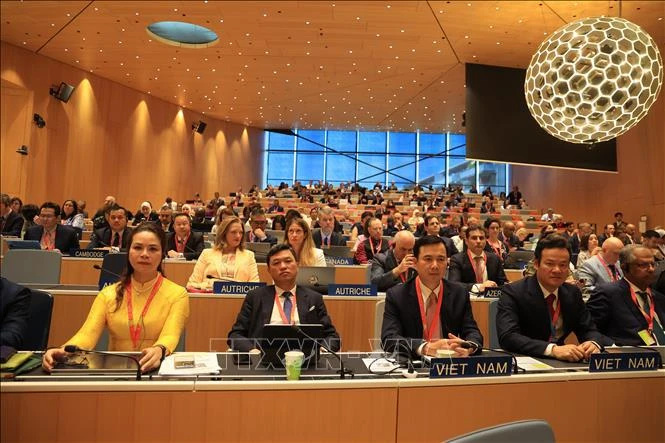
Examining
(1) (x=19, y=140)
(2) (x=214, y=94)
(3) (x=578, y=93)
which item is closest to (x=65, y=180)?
(1) (x=19, y=140)

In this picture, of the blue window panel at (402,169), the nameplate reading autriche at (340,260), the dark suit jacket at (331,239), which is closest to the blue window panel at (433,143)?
the blue window panel at (402,169)

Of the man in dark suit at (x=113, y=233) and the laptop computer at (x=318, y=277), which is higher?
the man in dark suit at (x=113, y=233)

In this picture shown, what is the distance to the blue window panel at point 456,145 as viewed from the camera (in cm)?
2388

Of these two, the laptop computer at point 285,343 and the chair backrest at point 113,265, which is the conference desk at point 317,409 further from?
the chair backrest at point 113,265

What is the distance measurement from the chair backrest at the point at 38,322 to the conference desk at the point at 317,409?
0.98 meters

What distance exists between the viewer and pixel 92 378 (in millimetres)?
1677

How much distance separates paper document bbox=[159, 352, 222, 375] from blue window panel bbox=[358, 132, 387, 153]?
22.7m

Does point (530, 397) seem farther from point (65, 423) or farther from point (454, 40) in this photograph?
point (454, 40)

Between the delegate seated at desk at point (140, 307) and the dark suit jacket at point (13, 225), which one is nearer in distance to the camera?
the delegate seated at desk at point (140, 307)

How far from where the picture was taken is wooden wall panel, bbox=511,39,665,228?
35.4ft

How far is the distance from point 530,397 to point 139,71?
1364 cm

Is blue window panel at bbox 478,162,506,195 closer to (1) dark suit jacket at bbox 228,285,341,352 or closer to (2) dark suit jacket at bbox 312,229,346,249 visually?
(2) dark suit jacket at bbox 312,229,346,249

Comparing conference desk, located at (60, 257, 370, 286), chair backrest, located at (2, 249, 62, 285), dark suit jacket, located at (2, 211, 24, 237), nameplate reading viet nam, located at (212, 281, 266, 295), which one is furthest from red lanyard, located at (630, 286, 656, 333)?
dark suit jacket, located at (2, 211, 24, 237)

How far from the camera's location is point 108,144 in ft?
46.7
